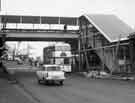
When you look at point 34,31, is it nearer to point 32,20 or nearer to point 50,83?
point 32,20

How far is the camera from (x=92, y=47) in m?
47.3

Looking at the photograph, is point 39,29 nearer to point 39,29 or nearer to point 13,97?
point 39,29

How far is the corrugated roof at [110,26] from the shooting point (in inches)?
1610

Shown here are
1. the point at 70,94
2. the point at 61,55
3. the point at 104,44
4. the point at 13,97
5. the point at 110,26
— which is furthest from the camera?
the point at 110,26

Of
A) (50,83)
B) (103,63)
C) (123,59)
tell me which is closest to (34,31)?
(103,63)

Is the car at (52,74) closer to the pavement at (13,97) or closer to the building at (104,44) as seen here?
the pavement at (13,97)

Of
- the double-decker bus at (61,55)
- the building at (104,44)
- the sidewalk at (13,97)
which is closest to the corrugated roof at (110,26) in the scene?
the building at (104,44)

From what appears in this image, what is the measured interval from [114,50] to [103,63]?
322cm

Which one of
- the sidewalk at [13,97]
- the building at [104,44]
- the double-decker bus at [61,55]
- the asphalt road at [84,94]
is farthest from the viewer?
the double-decker bus at [61,55]

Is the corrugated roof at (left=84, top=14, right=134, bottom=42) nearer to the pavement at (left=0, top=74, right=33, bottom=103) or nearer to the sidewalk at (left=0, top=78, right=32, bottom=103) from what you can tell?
the pavement at (left=0, top=74, right=33, bottom=103)

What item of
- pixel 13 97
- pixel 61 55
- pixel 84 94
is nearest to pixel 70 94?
pixel 84 94

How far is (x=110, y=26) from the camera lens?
44.3m

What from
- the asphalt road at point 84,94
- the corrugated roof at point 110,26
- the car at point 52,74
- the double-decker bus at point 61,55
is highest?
the corrugated roof at point 110,26

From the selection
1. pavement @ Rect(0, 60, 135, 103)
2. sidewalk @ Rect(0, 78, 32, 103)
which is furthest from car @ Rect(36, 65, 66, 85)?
sidewalk @ Rect(0, 78, 32, 103)
